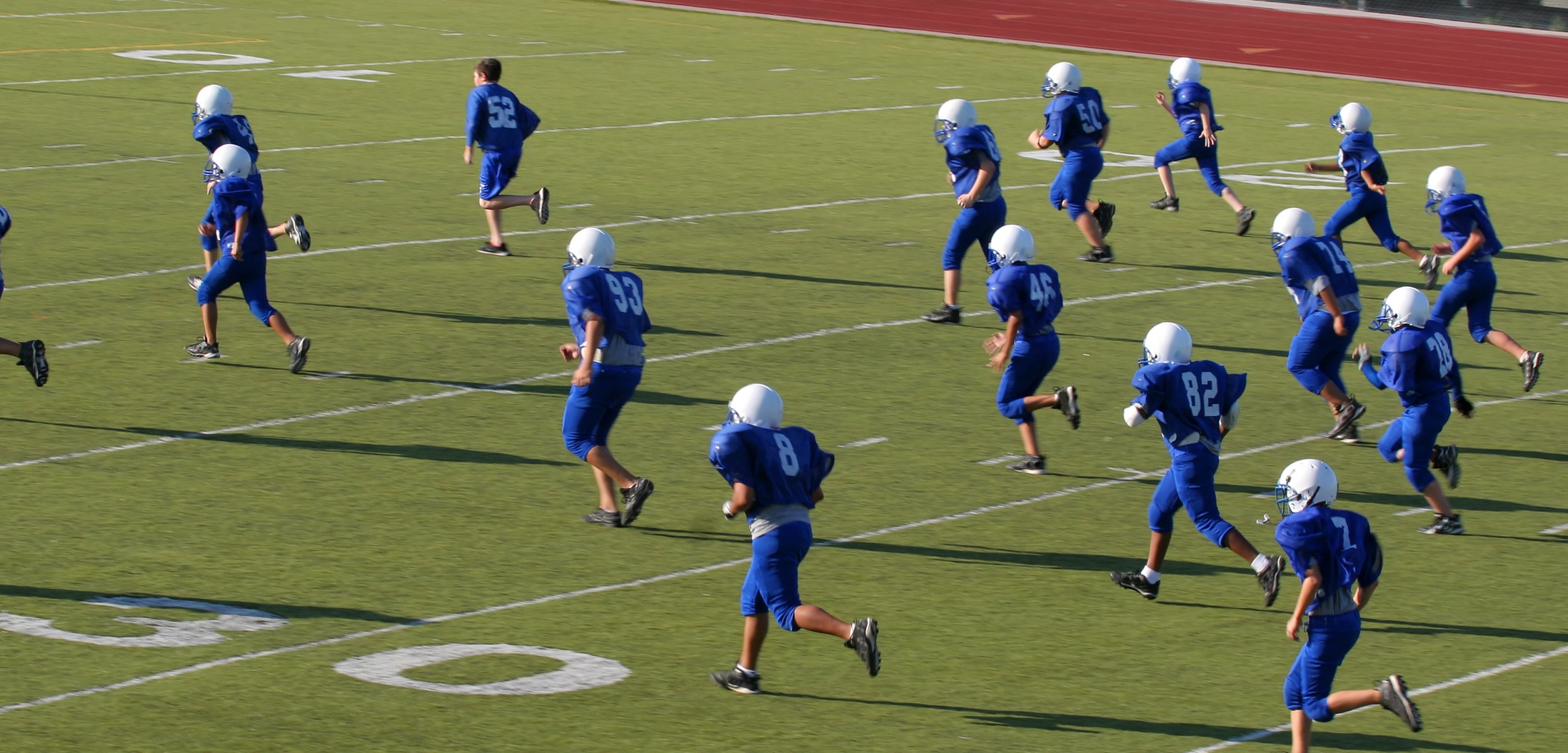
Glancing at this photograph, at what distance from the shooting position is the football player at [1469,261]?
13867mm

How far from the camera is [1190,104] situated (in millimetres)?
19453

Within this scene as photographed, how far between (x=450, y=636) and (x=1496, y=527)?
5685 mm

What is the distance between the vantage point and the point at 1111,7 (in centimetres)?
3784

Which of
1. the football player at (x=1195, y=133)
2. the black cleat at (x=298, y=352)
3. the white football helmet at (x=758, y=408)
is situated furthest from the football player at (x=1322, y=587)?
the football player at (x=1195, y=133)

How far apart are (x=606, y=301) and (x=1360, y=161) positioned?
8.92 meters

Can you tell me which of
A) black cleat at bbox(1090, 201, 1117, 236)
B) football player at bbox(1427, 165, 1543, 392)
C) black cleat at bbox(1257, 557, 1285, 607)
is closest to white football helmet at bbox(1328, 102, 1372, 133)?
black cleat at bbox(1090, 201, 1117, 236)

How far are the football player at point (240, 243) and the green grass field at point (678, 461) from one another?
0.40m

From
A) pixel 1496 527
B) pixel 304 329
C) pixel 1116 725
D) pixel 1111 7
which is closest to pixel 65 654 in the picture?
pixel 1116 725

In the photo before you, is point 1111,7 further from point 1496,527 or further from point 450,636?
point 450,636

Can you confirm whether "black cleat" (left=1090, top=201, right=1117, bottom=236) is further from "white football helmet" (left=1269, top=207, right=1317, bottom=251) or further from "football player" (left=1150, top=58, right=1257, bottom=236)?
"white football helmet" (left=1269, top=207, right=1317, bottom=251)

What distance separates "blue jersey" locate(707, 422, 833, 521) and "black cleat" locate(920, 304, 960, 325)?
7.48 meters

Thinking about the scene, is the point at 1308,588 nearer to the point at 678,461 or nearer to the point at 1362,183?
the point at 678,461

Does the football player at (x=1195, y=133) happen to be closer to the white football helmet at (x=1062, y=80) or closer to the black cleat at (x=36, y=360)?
the white football helmet at (x=1062, y=80)

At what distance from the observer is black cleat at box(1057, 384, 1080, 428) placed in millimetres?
11430
